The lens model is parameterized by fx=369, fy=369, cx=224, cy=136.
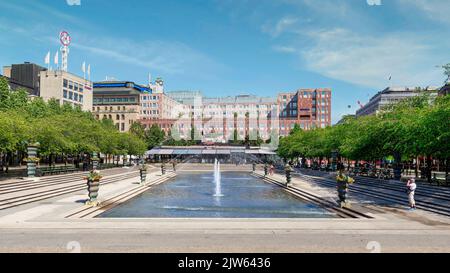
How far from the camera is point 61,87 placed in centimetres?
11631

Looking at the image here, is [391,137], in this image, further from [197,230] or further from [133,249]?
[133,249]

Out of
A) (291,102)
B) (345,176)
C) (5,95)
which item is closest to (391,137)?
(345,176)

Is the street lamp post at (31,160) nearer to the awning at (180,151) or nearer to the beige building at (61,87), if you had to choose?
the beige building at (61,87)

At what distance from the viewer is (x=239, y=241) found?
12.6 metres

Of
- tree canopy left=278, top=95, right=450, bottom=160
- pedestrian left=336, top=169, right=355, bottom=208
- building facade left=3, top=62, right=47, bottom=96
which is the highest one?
building facade left=3, top=62, right=47, bottom=96

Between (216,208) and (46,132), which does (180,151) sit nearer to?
(46,132)

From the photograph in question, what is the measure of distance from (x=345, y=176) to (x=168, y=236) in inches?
467

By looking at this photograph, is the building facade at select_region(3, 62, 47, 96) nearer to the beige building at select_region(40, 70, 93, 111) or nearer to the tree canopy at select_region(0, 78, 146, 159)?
the beige building at select_region(40, 70, 93, 111)

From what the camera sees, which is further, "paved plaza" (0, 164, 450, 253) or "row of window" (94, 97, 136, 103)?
"row of window" (94, 97, 136, 103)

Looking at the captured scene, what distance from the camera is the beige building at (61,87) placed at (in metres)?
116

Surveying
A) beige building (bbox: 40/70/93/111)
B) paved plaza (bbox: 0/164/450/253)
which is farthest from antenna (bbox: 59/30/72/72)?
paved plaza (bbox: 0/164/450/253)

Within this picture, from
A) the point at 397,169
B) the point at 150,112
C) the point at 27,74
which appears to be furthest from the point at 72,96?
the point at 397,169

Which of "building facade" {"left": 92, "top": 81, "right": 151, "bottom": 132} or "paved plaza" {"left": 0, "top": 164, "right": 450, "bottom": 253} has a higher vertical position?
"building facade" {"left": 92, "top": 81, "right": 151, "bottom": 132}

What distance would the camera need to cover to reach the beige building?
116062 millimetres
